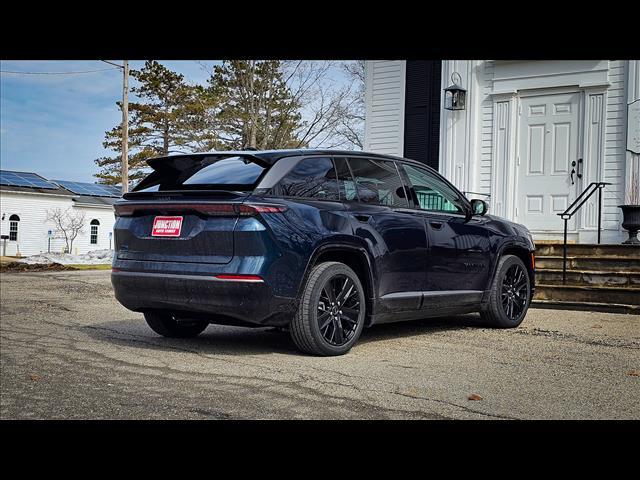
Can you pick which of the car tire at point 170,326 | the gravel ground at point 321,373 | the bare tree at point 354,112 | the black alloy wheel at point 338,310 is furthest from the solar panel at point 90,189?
the black alloy wheel at point 338,310

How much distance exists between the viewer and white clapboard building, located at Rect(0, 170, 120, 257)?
134ft

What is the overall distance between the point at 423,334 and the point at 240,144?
27.3 meters

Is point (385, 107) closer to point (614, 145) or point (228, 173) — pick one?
point (614, 145)

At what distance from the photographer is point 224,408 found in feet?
13.6

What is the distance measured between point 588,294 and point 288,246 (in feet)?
19.6

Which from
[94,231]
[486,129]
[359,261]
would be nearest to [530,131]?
[486,129]

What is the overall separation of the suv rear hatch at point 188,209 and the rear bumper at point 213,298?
0.17 meters

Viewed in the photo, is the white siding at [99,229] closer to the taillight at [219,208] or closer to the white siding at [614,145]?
the white siding at [614,145]

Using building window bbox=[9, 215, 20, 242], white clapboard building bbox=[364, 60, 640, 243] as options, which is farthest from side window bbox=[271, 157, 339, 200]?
building window bbox=[9, 215, 20, 242]

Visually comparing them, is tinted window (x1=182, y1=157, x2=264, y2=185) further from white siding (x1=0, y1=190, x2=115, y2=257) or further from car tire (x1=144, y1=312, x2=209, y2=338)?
white siding (x1=0, y1=190, x2=115, y2=257)

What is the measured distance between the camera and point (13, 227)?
41.0 metres

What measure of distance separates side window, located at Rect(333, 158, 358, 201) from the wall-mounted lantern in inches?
348
